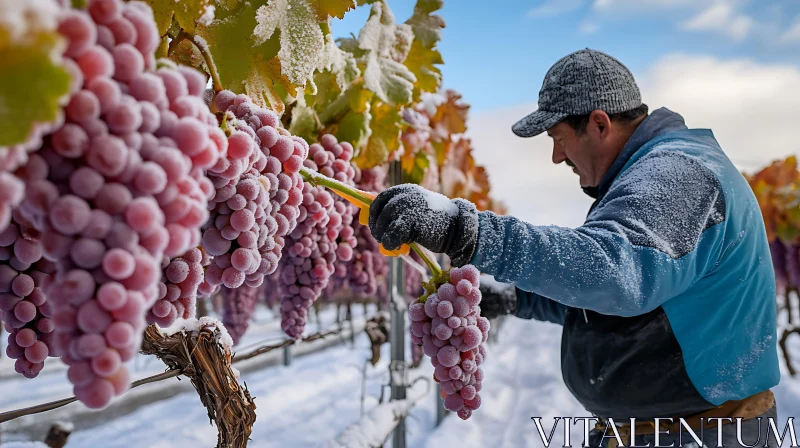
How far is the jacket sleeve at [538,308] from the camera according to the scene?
6.92 ft

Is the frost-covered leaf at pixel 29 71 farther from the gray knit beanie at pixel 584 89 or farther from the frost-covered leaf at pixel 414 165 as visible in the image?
the frost-covered leaf at pixel 414 165

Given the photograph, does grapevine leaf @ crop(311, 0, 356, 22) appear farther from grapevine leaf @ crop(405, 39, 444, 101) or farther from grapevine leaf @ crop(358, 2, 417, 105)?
grapevine leaf @ crop(405, 39, 444, 101)

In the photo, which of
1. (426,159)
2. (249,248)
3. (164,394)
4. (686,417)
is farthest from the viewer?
(164,394)

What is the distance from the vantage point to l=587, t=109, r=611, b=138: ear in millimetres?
1789

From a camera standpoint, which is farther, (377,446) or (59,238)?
(377,446)

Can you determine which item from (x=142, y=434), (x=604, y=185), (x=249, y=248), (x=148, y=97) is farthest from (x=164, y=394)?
(x=148, y=97)

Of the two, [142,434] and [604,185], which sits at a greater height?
[604,185]

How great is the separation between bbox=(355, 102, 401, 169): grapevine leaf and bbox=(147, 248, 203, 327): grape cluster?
1156mm

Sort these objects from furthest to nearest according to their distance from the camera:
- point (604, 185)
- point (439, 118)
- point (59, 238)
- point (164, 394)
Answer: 1. point (164, 394)
2. point (439, 118)
3. point (604, 185)
4. point (59, 238)

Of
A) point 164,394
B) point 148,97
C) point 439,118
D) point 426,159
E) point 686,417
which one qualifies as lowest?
point 164,394

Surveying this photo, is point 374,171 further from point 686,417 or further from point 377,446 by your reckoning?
point 686,417

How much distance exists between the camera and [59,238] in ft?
1.47

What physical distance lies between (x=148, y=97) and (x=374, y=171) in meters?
1.46

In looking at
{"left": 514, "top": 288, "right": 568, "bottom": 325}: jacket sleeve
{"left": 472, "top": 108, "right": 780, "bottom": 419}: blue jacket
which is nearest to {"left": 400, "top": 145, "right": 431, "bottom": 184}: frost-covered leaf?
{"left": 514, "top": 288, "right": 568, "bottom": 325}: jacket sleeve
